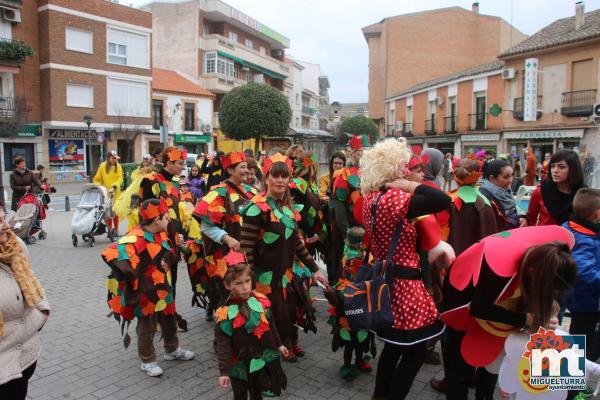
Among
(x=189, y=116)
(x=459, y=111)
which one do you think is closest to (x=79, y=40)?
(x=189, y=116)

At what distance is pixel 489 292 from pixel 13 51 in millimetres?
29660

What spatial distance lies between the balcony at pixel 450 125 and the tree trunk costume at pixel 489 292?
102 feet

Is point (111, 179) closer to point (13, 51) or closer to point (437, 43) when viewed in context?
point (13, 51)

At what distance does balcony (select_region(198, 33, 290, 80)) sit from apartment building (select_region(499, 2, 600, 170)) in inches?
931

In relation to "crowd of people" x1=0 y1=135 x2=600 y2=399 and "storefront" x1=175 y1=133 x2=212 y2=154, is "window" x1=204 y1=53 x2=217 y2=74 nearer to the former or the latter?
"storefront" x1=175 y1=133 x2=212 y2=154

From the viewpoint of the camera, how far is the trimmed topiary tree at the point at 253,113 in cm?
3281

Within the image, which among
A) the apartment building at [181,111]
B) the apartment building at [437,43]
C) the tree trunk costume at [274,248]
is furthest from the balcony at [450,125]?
the tree trunk costume at [274,248]

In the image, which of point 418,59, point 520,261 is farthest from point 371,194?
point 418,59

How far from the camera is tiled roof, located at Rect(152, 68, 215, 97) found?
34875mm

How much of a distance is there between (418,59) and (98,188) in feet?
129

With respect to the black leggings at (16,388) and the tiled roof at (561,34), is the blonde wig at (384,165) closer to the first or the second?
the black leggings at (16,388)

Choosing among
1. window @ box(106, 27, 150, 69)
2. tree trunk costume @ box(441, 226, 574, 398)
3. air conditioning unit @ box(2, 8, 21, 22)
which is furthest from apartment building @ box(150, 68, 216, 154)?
tree trunk costume @ box(441, 226, 574, 398)

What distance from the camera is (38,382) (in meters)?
3.92

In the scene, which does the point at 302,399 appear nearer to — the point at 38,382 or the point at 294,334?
the point at 294,334
